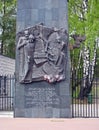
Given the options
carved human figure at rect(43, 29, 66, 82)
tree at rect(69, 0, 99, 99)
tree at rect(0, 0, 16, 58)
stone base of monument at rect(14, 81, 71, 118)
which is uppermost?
tree at rect(0, 0, 16, 58)

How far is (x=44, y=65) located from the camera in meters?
20.7

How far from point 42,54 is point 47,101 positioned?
236 cm

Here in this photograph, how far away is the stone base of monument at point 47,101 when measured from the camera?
67.6ft

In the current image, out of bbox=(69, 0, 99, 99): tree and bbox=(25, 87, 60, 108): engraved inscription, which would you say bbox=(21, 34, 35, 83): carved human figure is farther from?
bbox=(69, 0, 99, 99): tree

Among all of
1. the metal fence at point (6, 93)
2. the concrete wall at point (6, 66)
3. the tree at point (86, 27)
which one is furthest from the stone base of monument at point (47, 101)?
the concrete wall at point (6, 66)

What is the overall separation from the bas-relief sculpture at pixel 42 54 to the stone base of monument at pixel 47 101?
39 cm

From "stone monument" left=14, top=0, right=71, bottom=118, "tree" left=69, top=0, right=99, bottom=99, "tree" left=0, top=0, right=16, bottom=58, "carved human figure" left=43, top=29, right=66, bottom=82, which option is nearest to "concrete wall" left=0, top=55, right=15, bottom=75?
"tree" left=69, top=0, right=99, bottom=99

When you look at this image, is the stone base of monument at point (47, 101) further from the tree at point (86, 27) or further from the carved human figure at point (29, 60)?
the tree at point (86, 27)

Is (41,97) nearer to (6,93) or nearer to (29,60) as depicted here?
(29,60)

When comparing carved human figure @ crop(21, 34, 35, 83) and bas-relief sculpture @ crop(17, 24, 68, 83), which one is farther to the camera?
carved human figure @ crop(21, 34, 35, 83)

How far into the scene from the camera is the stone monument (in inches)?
812

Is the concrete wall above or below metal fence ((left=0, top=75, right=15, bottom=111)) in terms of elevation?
above

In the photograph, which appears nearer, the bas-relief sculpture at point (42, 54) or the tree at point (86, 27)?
the bas-relief sculpture at point (42, 54)

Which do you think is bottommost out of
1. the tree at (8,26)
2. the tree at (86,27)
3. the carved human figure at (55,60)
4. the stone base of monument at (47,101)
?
the stone base of monument at (47,101)
